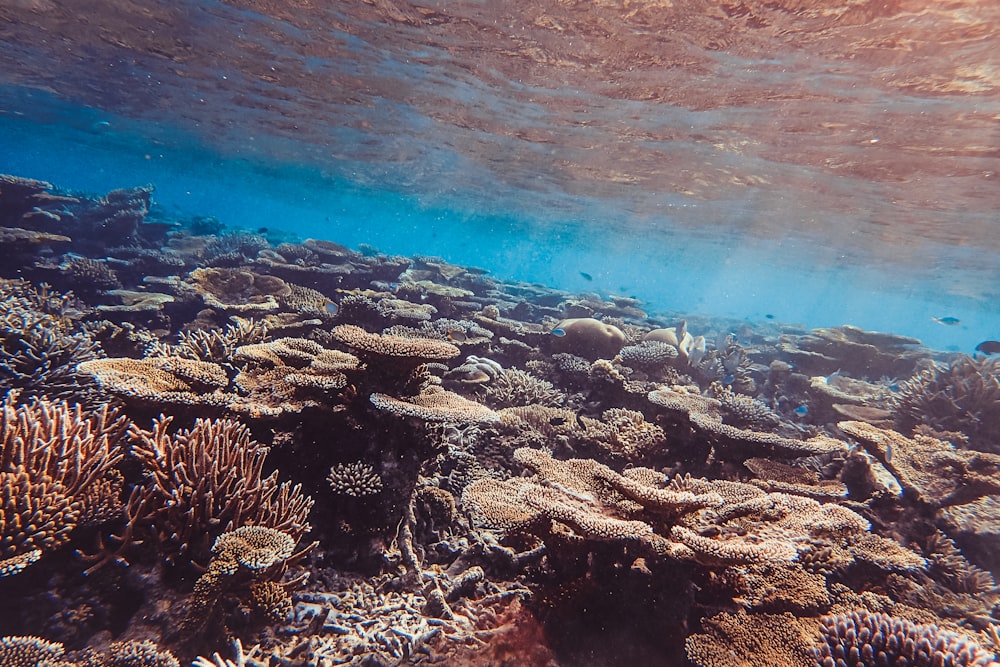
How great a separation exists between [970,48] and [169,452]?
17130mm

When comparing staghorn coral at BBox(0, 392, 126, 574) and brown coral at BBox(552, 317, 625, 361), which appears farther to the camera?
brown coral at BBox(552, 317, 625, 361)

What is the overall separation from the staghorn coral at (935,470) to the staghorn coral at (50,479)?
300 inches

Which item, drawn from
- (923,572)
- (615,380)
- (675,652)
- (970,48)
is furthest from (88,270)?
(970,48)

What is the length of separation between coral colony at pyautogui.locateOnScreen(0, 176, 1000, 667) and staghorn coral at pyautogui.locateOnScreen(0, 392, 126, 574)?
0.05 feet

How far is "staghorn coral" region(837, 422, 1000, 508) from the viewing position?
222 inches

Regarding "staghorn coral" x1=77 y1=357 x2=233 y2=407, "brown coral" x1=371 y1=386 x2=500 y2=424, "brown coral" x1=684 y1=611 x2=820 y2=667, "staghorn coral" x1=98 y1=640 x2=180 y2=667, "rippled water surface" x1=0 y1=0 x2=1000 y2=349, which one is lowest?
"staghorn coral" x1=98 y1=640 x2=180 y2=667

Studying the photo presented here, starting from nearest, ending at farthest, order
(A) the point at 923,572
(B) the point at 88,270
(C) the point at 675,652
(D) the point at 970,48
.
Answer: (C) the point at 675,652 → (A) the point at 923,572 → (D) the point at 970,48 → (B) the point at 88,270

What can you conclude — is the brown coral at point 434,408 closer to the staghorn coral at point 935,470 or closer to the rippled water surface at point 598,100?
the staghorn coral at point 935,470

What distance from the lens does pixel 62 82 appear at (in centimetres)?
2566

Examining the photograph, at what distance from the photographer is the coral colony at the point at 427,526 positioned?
2.96m

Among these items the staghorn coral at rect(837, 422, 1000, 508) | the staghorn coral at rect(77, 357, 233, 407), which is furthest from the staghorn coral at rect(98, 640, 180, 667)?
the staghorn coral at rect(837, 422, 1000, 508)

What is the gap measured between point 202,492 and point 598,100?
18.3 m

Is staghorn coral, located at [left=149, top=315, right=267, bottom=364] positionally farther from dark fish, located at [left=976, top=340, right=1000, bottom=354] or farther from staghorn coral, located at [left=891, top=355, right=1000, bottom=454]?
dark fish, located at [left=976, top=340, right=1000, bottom=354]

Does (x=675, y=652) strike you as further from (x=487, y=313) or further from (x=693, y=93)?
(x=693, y=93)
